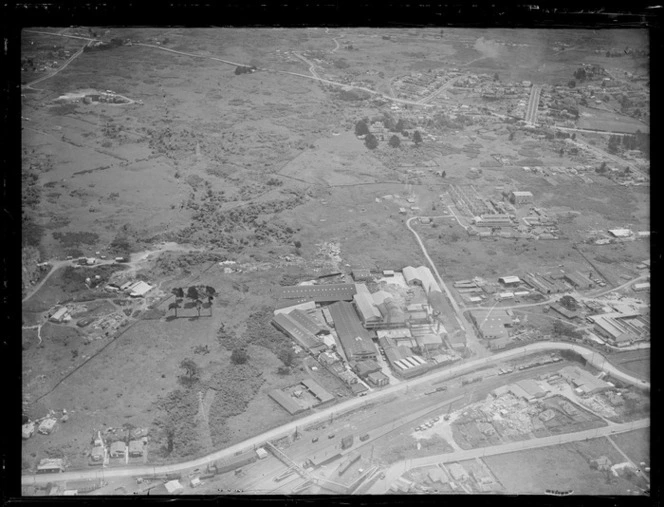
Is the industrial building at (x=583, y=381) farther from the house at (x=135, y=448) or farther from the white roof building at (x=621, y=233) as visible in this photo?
the house at (x=135, y=448)

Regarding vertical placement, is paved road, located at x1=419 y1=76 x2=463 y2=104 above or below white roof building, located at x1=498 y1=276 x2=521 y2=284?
above

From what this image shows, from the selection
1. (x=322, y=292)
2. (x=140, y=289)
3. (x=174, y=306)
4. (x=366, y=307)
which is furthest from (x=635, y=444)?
(x=140, y=289)

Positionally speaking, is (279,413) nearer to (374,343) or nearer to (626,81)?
(374,343)

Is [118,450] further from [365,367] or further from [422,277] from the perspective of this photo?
[422,277]

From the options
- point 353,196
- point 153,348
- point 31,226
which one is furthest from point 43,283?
point 353,196

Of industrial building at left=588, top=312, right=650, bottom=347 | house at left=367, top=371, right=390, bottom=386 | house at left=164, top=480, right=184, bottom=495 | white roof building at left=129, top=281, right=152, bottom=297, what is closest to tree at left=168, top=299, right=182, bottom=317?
white roof building at left=129, top=281, right=152, bottom=297

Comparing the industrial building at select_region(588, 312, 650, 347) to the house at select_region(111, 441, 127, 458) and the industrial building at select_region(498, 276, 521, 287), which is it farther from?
the house at select_region(111, 441, 127, 458)

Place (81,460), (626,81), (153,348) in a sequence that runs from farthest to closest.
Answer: (626,81)
(153,348)
(81,460)

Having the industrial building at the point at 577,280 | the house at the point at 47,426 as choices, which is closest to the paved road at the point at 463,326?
the industrial building at the point at 577,280
